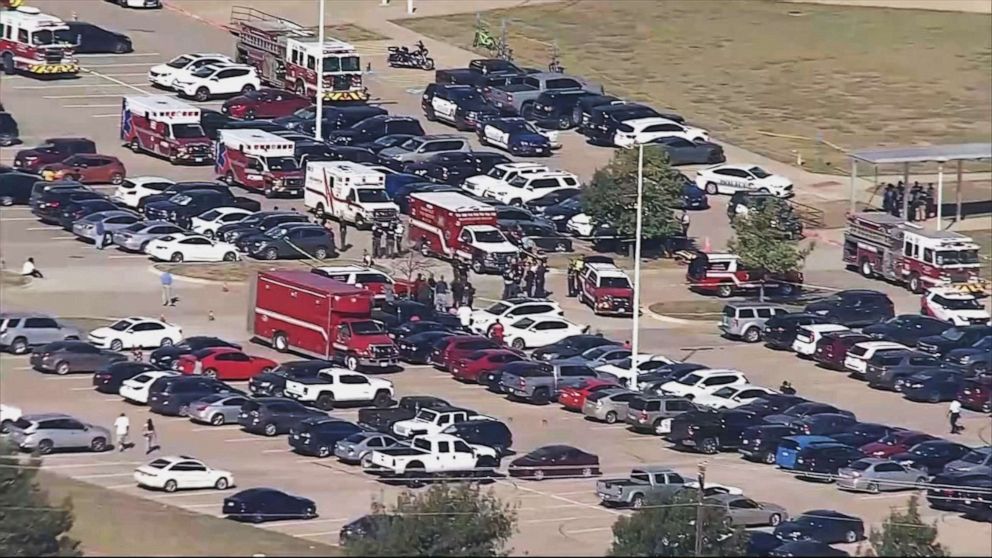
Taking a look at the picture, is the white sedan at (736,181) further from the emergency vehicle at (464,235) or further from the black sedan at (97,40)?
the black sedan at (97,40)

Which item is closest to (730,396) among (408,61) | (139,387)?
(139,387)

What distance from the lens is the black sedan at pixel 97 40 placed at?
312ft

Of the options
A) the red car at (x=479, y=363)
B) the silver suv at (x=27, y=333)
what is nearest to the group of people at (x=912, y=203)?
the red car at (x=479, y=363)

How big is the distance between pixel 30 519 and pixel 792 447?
2239 centimetres

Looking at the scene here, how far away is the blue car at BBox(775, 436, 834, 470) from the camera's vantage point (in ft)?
198

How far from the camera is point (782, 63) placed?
334 ft

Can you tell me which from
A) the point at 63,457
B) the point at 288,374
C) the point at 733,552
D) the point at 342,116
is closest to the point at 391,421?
the point at 288,374

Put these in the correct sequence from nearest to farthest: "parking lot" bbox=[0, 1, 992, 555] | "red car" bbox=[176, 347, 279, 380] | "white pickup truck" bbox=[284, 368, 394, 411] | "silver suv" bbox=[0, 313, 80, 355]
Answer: "parking lot" bbox=[0, 1, 992, 555] → "white pickup truck" bbox=[284, 368, 394, 411] → "red car" bbox=[176, 347, 279, 380] → "silver suv" bbox=[0, 313, 80, 355]

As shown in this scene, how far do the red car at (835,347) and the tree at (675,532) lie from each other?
1996cm

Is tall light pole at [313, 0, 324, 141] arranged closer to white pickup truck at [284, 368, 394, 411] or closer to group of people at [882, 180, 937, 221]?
group of people at [882, 180, 937, 221]

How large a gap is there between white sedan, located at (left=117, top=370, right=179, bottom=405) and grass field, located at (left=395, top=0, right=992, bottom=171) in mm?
31804

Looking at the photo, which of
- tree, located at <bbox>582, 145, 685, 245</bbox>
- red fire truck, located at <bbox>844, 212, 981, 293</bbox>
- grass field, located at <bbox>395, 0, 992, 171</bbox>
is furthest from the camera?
grass field, located at <bbox>395, 0, 992, 171</bbox>

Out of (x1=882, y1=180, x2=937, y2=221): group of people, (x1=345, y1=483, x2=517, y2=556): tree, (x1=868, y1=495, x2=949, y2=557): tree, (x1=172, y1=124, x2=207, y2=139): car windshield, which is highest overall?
(x1=345, y1=483, x2=517, y2=556): tree

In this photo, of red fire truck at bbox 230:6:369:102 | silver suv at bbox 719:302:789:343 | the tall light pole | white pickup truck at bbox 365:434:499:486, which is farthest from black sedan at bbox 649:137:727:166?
white pickup truck at bbox 365:434:499:486
